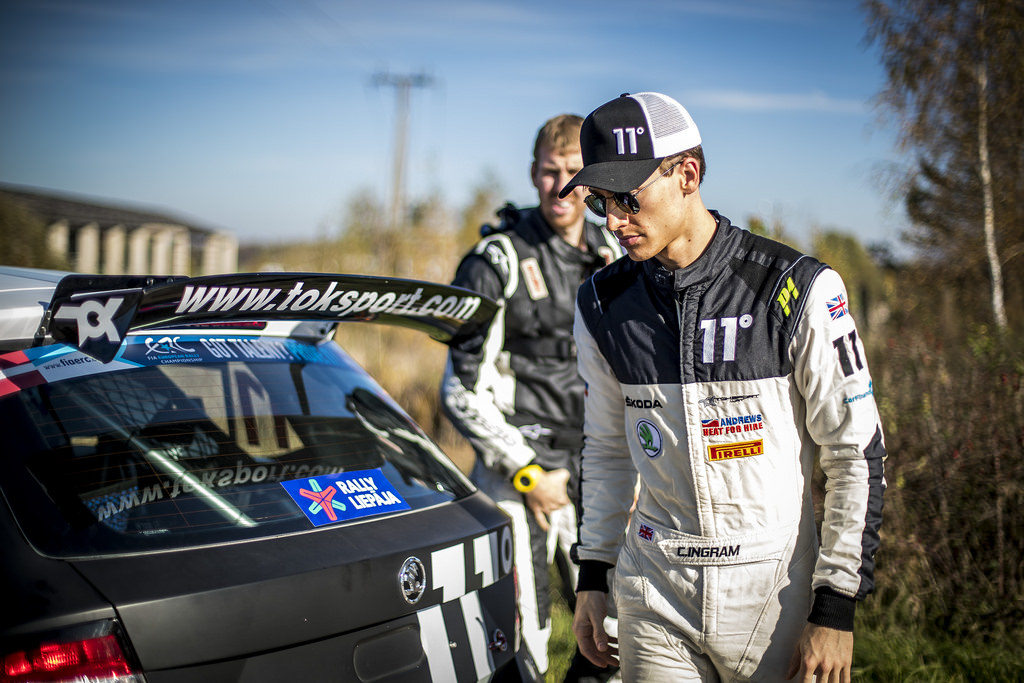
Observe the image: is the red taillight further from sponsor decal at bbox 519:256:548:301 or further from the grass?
the grass

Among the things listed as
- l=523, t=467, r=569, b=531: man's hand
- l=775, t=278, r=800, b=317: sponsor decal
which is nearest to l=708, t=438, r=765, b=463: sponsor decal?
l=775, t=278, r=800, b=317: sponsor decal

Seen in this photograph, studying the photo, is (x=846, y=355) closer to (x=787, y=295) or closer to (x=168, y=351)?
(x=787, y=295)

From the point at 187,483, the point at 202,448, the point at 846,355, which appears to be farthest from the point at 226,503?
the point at 846,355

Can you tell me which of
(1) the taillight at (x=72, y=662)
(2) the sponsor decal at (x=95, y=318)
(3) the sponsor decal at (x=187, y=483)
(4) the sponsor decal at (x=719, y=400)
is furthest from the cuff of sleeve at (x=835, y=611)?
(2) the sponsor decal at (x=95, y=318)

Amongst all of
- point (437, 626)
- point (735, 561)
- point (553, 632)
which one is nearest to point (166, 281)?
point (437, 626)

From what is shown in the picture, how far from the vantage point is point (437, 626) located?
6.68 feet

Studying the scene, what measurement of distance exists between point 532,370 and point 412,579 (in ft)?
5.14

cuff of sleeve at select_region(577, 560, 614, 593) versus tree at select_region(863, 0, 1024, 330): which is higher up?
tree at select_region(863, 0, 1024, 330)

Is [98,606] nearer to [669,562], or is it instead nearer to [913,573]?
[669,562]

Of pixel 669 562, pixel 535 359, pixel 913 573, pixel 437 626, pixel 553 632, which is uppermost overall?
pixel 535 359

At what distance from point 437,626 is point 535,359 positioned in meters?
1.60

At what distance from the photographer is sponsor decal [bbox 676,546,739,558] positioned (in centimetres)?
196

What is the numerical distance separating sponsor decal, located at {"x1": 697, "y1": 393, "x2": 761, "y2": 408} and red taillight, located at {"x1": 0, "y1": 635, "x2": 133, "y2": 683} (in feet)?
4.55

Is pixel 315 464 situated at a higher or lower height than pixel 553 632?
higher
